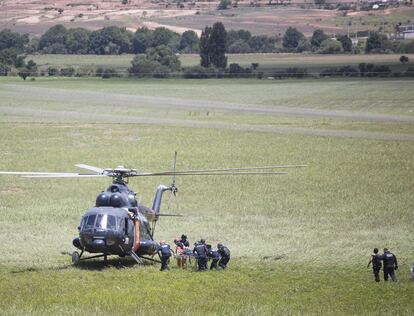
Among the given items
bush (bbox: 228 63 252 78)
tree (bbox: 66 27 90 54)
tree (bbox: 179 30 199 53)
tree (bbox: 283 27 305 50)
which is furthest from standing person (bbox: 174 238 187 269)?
tree (bbox: 66 27 90 54)

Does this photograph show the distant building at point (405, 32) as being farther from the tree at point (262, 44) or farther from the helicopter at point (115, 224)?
the helicopter at point (115, 224)

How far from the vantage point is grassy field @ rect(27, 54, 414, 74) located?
442 ft

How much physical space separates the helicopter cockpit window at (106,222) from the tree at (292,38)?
149564mm

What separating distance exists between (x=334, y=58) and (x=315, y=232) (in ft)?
368

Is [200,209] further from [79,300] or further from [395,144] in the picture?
[395,144]

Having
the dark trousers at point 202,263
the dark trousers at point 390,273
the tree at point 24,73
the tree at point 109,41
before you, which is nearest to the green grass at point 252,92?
the tree at point 24,73

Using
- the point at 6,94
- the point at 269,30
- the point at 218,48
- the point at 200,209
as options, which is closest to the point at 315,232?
the point at 200,209

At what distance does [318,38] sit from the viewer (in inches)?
6791

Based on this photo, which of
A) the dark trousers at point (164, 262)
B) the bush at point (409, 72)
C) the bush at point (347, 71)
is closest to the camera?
the dark trousers at point (164, 262)

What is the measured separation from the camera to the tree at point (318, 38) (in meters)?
169

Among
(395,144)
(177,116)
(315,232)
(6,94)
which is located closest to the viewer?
(315,232)

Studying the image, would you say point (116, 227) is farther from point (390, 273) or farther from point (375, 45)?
point (375, 45)

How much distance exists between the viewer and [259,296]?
86.7 feet

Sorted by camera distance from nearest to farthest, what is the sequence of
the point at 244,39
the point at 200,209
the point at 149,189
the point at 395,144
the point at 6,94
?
the point at 200,209
the point at 149,189
the point at 395,144
the point at 6,94
the point at 244,39
